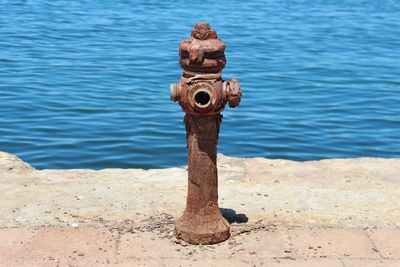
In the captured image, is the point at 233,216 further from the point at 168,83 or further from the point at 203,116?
the point at 168,83

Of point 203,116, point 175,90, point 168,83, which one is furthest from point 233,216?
point 168,83

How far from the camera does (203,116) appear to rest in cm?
589

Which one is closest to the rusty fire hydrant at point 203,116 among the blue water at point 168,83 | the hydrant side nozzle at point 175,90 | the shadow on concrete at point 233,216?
the hydrant side nozzle at point 175,90

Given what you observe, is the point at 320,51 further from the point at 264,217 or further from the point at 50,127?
the point at 264,217

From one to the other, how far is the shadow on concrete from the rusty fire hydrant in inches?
13.5

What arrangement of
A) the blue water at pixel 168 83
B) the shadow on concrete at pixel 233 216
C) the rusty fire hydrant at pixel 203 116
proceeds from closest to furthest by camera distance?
the rusty fire hydrant at pixel 203 116
the shadow on concrete at pixel 233 216
the blue water at pixel 168 83

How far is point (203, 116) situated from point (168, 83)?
29.7 feet

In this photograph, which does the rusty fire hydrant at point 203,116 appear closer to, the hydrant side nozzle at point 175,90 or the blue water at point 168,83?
the hydrant side nozzle at point 175,90

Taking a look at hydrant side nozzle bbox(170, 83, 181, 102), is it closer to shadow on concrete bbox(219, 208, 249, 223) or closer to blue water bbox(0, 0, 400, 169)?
shadow on concrete bbox(219, 208, 249, 223)

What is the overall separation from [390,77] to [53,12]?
11325 millimetres

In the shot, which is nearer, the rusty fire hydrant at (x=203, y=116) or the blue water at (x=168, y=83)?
the rusty fire hydrant at (x=203, y=116)

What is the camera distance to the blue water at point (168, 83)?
37.6 ft

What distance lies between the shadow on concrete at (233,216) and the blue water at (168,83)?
13.3 feet

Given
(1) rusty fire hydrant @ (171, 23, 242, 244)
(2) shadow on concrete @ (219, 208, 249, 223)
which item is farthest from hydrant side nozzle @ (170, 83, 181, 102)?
(2) shadow on concrete @ (219, 208, 249, 223)
